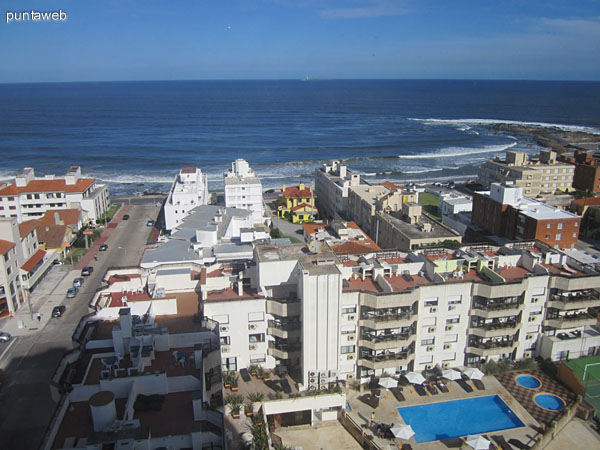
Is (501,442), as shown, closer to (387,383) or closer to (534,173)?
(387,383)

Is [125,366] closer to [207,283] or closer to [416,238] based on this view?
[207,283]

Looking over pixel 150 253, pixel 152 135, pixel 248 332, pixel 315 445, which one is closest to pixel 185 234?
pixel 150 253

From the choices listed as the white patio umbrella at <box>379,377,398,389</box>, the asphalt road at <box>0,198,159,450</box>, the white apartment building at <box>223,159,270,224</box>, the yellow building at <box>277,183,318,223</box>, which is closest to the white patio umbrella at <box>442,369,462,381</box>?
the white patio umbrella at <box>379,377,398,389</box>

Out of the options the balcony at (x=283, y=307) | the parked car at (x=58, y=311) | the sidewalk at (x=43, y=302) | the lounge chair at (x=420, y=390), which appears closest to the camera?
the balcony at (x=283, y=307)

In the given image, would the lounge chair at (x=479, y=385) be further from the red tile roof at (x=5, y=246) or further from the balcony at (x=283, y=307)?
the red tile roof at (x=5, y=246)

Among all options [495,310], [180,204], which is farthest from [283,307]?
[180,204]

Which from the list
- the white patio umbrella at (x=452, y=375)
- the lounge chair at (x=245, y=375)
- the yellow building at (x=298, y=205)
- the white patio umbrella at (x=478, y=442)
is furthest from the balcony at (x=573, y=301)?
the yellow building at (x=298, y=205)
